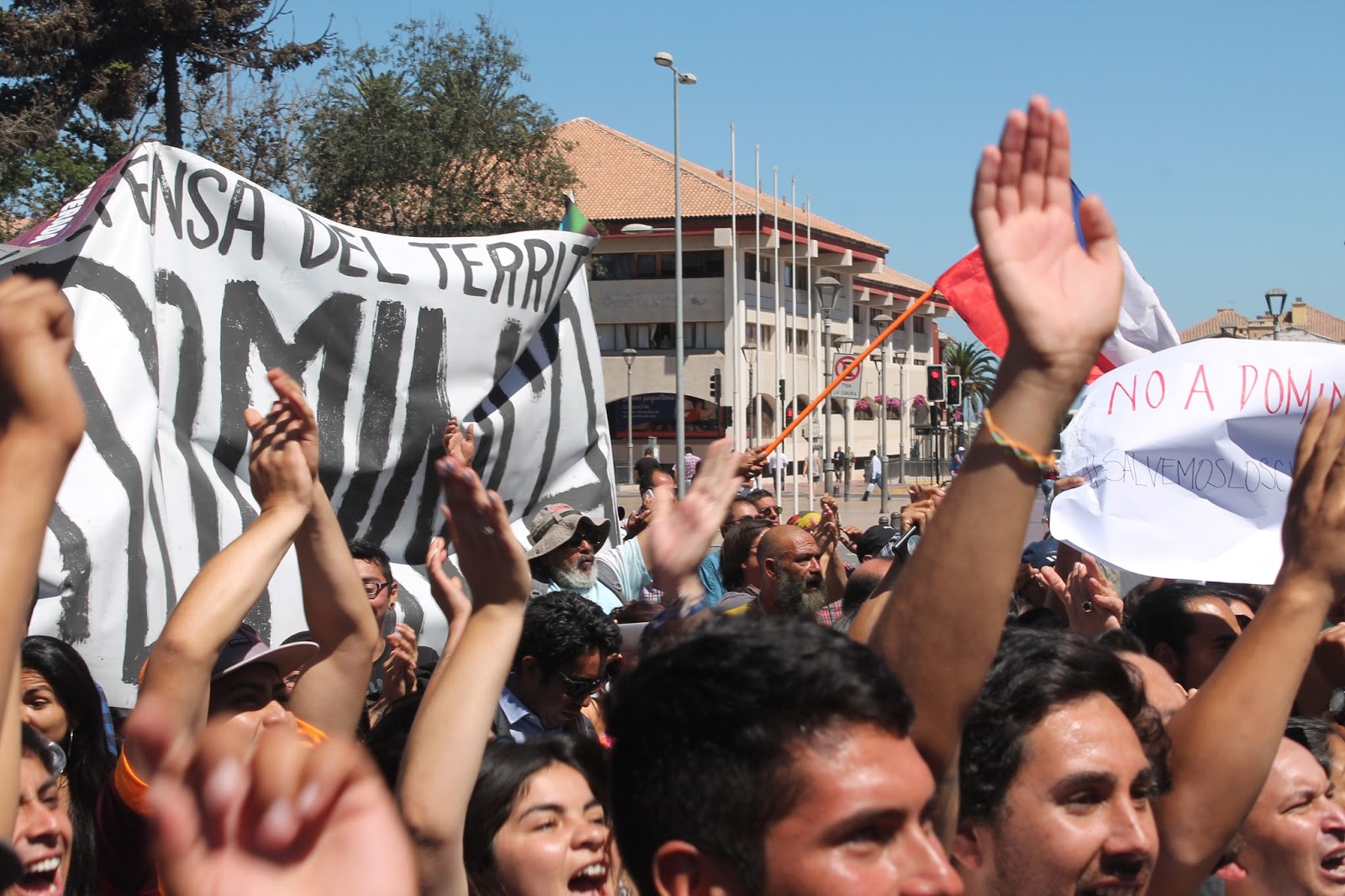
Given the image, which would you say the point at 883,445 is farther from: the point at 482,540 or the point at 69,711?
the point at 482,540

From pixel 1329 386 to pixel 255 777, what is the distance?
179 inches

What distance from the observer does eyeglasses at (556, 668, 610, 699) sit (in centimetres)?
407

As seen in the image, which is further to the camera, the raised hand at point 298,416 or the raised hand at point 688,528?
the raised hand at point 298,416

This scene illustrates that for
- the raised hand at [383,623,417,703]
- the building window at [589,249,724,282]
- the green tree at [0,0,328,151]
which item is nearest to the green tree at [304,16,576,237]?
the green tree at [0,0,328,151]

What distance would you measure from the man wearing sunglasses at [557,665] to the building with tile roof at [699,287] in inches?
1594

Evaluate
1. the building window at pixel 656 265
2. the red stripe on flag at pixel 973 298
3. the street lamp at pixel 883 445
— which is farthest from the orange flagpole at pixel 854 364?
the building window at pixel 656 265

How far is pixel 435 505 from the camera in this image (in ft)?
19.6

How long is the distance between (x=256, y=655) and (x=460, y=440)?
251 cm

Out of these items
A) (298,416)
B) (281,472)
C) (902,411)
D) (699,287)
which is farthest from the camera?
(902,411)

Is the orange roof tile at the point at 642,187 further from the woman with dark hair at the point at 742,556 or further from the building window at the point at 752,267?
the woman with dark hair at the point at 742,556

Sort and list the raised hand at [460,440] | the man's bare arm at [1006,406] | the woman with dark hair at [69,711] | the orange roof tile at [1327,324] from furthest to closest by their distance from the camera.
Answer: the orange roof tile at [1327,324] → the raised hand at [460,440] → the woman with dark hair at [69,711] → the man's bare arm at [1006,406]

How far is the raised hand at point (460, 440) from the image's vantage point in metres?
5.57

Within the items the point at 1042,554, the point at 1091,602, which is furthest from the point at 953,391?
the point at 1091,602

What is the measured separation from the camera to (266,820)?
111 centimetres
